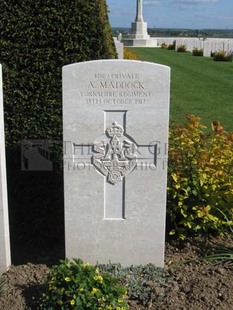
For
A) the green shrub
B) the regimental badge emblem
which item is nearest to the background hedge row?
the green shrub

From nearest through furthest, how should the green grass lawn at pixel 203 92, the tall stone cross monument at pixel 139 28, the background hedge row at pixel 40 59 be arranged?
the background hedge row at pixel 40 59, the green grass lawn at pixel 203 92, the tall stone cross monument at pixel 139 28

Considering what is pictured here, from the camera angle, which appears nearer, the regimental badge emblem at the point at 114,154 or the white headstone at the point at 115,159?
the white headstone at the point at 115,159

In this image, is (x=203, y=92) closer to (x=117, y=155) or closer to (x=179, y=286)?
(x=117, y=155)

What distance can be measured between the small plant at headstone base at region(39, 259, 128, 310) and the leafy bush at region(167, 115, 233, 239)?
1.14 meters

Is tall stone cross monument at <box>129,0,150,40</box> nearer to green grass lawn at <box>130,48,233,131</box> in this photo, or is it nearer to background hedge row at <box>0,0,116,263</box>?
green grass lawn at <box>130,48,233,131</box>

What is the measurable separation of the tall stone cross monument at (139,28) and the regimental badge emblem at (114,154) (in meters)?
35.2

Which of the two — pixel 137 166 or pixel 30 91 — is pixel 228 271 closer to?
pixel 137 166

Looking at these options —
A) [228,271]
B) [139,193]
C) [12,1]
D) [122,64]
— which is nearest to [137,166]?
[139,193]

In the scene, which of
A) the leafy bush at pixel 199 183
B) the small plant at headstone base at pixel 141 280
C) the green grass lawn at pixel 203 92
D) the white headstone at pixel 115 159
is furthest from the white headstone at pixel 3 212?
the green grass lawn at pixel 203 92

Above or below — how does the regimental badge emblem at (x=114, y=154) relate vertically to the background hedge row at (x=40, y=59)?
below

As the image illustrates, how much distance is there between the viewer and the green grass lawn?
10.2 metres

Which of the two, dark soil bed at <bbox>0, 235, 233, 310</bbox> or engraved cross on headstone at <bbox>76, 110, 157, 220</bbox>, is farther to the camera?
engraved cross on headstone at <bbox>76, 110, 157, 220</bbox>

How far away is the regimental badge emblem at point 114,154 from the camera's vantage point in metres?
3.52

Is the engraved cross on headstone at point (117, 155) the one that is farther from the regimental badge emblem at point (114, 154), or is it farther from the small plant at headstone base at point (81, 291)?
the small plant at headstone base at point (81, 291)
